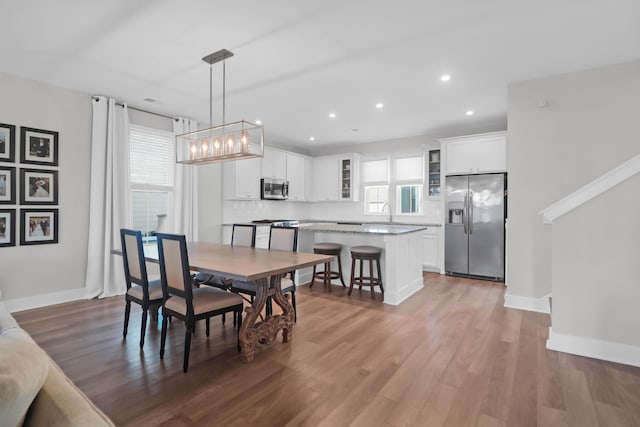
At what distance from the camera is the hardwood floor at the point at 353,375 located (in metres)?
1.89

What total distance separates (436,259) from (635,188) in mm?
3570

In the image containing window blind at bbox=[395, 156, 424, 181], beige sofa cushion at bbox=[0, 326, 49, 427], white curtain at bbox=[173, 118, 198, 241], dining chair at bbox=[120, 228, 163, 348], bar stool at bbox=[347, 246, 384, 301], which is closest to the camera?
beige sofa cushion at bbox=[0, 326, 49, 427]

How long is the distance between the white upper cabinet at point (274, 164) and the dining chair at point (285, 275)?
2968mm

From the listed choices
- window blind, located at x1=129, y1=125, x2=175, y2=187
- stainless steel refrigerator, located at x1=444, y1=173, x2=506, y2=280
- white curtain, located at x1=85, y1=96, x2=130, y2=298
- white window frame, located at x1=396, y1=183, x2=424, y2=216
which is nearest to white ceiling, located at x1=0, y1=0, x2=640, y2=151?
white curtain, located at x1=85, y1=96, x2=130, y2=298

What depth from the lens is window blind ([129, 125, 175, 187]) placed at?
15.5ft

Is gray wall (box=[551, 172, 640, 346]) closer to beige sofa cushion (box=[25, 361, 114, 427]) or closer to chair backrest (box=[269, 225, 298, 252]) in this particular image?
chair backrest (box=[269, 225, 298, 252])

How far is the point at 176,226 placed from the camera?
5078 millimetres

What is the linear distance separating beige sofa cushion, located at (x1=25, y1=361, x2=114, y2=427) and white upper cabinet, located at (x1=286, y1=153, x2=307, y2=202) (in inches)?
249

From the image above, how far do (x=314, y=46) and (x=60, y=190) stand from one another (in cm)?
354

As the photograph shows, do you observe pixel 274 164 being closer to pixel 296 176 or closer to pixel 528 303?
pixel 296 176

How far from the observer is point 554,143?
370cm

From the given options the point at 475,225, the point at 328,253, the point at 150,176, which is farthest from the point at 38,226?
the point at 475,225

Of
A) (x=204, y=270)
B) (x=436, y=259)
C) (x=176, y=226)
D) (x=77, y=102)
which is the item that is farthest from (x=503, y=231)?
(x=77, y=102)

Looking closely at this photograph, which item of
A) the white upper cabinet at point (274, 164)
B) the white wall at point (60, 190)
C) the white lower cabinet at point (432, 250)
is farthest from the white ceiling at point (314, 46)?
the white lower cabinet at point (432, 250)
